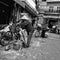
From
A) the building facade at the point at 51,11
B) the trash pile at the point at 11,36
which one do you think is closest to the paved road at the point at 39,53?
the trash pile at the point at 11,36

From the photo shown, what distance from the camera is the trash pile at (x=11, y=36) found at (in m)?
4.29

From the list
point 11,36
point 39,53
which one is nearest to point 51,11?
point 11,36

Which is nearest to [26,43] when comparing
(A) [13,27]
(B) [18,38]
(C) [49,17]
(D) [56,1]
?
(B) [18,38]

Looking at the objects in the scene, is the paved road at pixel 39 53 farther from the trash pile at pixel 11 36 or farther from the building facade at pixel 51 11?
the building facade at pixel 51 11

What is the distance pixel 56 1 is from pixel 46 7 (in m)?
2.55

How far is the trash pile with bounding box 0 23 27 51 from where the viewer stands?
4.29m

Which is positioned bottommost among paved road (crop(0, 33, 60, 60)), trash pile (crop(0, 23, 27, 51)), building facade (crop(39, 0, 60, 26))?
paved road (crop(0, 33, 60, 60))

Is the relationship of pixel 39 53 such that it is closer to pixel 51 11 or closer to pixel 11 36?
pixel 11 36

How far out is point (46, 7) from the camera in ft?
70.2

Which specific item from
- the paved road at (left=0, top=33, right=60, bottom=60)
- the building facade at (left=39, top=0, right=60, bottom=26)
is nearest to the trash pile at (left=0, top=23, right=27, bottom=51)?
the paved road at (left=0, top=33, right=60, bottom=60)

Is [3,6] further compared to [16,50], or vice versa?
[3,6]

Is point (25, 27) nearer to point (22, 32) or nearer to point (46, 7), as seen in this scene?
point (22, 32)

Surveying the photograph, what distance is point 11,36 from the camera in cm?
472

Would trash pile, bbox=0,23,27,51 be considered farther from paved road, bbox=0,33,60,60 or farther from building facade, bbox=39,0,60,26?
building facade, bbox=39,0,60,26
